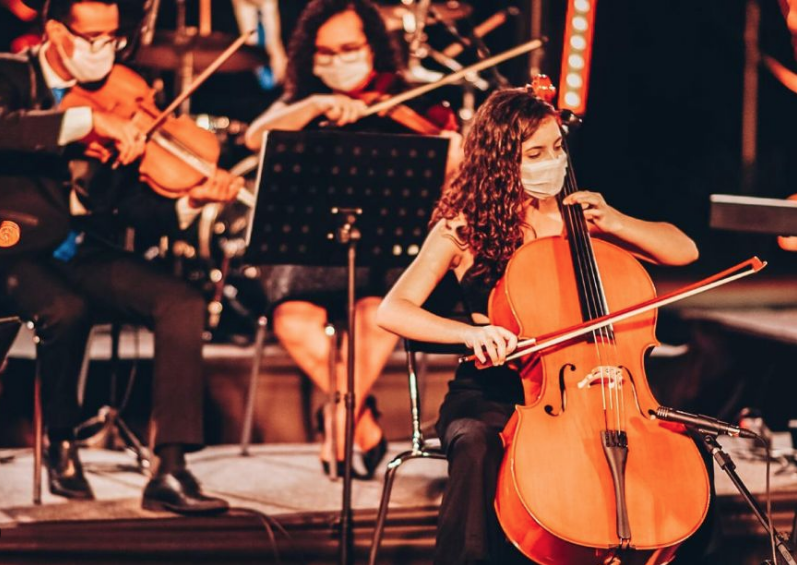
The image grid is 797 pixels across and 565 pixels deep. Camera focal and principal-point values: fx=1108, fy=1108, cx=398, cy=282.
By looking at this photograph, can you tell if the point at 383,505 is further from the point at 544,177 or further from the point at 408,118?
the point at 408,118

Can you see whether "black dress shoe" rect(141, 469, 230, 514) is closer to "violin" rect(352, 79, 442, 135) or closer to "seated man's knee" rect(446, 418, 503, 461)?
"seated man's knee" rect(446, 418, 503, 461)

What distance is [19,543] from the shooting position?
245 centimetres

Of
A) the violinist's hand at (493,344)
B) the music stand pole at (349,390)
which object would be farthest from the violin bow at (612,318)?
the music stand pole at (349,390)

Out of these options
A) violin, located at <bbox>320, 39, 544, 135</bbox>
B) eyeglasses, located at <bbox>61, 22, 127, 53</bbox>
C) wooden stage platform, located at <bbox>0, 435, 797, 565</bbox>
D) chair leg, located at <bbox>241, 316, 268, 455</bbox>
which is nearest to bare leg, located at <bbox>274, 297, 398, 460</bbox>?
chair leg, located at <bbox>241, 316, 268, 455</bbox>

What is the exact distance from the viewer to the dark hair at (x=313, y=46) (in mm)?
3105

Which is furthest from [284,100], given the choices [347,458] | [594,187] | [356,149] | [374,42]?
[594,187]

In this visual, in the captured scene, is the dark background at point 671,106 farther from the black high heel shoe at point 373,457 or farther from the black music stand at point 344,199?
the black music stand at point 344,199

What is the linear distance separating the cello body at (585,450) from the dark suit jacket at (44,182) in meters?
1.17

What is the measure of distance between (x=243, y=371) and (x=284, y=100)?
912 millimetres

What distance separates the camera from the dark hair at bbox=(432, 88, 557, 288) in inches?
87.8

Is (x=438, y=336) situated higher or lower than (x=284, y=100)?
lower

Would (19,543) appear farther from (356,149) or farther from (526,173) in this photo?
(526,173)

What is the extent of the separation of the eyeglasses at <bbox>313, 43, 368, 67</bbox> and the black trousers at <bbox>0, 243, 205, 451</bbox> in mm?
761

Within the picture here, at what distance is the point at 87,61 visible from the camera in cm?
275
